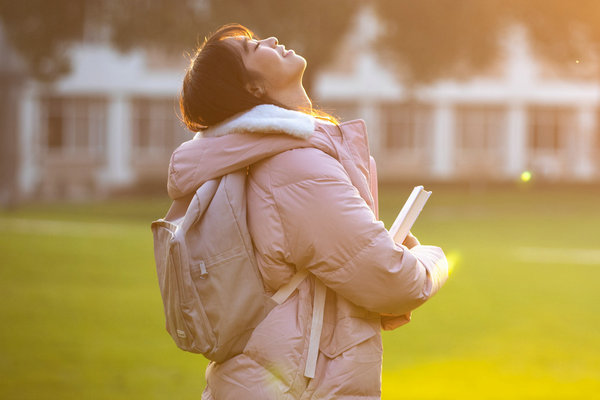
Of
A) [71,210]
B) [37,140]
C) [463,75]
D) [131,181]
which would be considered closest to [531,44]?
[463,75]

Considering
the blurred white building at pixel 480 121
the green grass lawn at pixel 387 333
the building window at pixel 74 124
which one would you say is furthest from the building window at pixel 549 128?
the green grass lawn at pixel 387 333

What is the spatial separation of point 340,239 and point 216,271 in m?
0.35

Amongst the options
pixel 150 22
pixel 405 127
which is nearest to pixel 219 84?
pixel 150 22

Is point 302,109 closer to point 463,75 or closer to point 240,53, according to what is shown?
point 240,53

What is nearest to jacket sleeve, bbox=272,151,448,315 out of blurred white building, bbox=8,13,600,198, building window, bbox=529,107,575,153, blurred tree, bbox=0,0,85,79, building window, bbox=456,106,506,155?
blurred tree, bbox=0,0,85,79

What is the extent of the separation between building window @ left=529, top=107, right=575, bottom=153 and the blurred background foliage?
97.3ft

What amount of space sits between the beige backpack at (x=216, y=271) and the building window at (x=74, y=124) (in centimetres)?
4270

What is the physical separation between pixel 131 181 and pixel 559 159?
23.6 m

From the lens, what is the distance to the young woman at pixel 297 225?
7.89 feet

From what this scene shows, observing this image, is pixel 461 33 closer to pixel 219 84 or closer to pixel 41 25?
pixel 41 25

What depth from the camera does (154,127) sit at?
45250 millimetres

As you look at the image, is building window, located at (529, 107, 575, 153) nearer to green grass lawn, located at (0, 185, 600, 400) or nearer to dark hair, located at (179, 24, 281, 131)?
green grass lawn, located at (0, 185, 600, 400)

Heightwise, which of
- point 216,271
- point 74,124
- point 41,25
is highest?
point 41,25

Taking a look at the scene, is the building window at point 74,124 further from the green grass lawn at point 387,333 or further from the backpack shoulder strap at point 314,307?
the backpack shoulder strap at point 314,307
